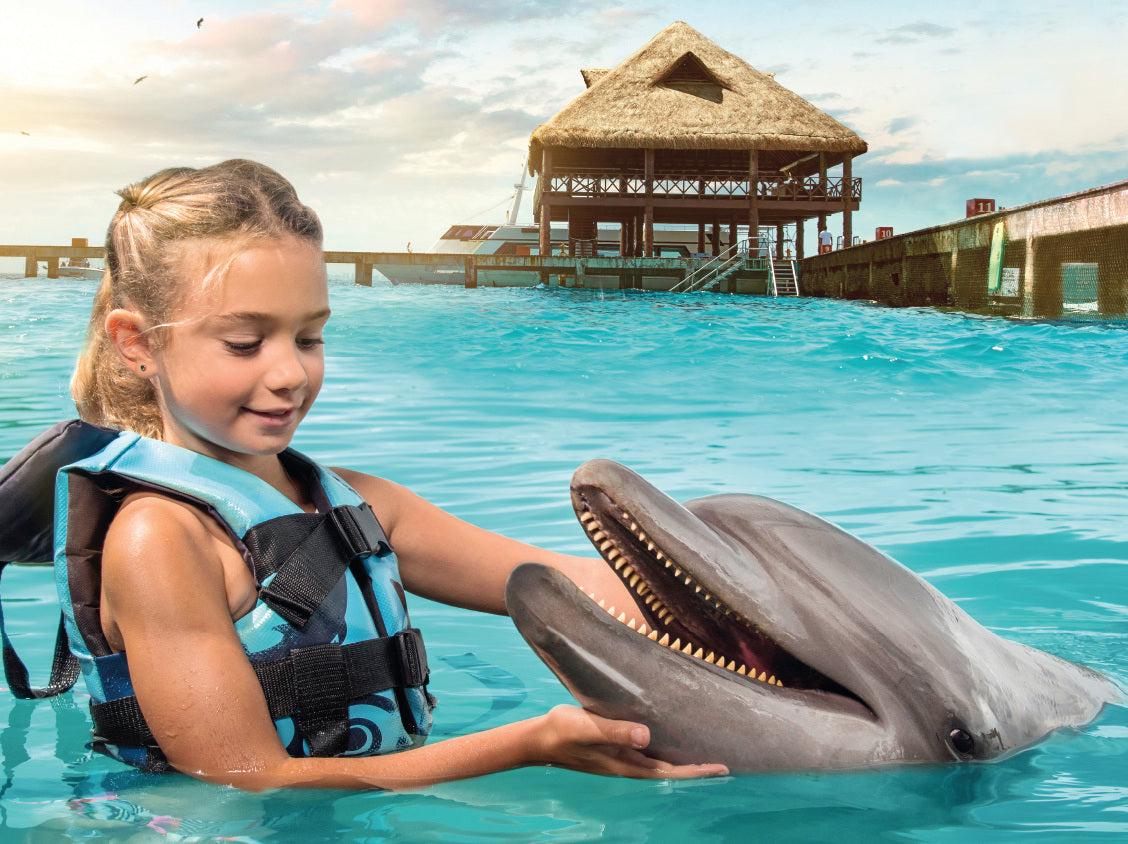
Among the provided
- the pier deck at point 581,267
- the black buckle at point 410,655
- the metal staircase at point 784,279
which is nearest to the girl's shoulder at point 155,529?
the black buckle at point 410,655

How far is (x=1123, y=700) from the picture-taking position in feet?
10.2

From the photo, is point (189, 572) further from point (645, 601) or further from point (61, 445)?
point (645, 601)

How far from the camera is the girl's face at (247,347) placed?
223 cm

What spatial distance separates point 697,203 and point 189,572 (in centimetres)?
3816

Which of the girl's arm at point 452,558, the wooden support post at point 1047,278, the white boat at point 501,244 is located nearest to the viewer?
the girl's arm at point 452,558

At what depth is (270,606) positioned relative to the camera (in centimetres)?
232

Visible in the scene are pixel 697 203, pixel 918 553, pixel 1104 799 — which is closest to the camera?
pixel 1104 799

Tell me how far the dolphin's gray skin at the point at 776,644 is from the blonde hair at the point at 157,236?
35.2 inches

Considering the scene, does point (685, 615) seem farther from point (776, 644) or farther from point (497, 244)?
point (497, 244)

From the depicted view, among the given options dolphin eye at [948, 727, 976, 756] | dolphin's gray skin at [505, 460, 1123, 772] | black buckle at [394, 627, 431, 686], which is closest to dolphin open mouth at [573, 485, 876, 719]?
dolphin's gray skin at [505, 460, 1123, 772]

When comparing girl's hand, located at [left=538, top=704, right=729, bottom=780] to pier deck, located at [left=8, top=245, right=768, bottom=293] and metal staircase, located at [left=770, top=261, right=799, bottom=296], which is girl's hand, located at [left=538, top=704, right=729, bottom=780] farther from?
metal staircase, located at [left=770, top=261, right=799, bottom=296]

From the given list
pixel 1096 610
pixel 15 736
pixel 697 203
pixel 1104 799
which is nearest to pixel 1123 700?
pixel 1104 799

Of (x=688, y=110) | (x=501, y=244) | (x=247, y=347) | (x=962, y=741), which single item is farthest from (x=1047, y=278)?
(x=501, y=244)

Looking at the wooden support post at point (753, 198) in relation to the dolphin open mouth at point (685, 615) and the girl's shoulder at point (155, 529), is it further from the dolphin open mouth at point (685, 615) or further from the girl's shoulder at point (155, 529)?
the girl's shoulder at point (155, 529)
